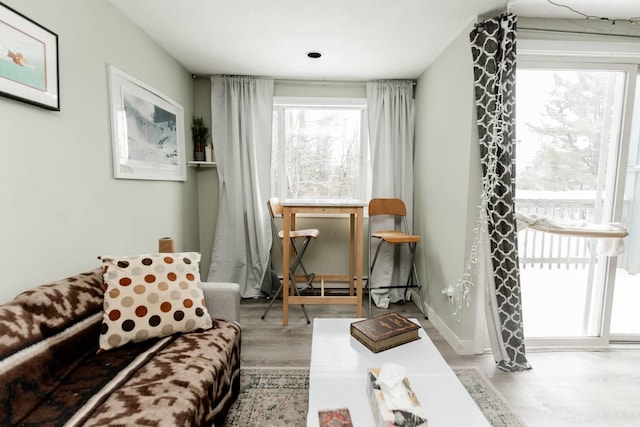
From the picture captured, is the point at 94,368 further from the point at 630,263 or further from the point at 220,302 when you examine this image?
the point at 630,263

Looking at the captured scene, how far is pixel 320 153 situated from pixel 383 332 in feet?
7.69

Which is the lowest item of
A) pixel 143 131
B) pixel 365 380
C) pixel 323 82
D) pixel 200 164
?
pixel 365 380

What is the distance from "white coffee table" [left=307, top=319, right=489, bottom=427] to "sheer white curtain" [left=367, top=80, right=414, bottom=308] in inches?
66.1

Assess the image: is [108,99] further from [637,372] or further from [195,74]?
[637,372]

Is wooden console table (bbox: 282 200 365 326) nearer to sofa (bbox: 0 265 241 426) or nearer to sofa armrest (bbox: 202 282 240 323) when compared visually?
sofa armrest (bbox: 202 282 240 323)

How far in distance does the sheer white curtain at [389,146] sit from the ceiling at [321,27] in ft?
0.98

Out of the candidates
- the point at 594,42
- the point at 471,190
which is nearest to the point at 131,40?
the point at 471,190

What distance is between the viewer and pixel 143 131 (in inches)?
85.7

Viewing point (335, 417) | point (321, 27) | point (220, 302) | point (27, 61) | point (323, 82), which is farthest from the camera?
point (323, 82)

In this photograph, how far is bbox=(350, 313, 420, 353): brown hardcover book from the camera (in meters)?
1.35

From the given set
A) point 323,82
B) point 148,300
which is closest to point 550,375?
point 148,300

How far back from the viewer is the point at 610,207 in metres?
2.15

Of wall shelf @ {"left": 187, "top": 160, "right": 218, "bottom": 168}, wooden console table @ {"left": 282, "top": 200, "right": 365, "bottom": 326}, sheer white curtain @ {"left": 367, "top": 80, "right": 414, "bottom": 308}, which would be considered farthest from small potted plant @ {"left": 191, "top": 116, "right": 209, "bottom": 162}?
sheer white curtain @ {"left": 367, "top": 80, "right": 414, "bottom": 308}

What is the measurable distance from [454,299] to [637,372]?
3.79 feet
